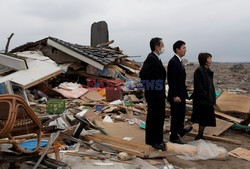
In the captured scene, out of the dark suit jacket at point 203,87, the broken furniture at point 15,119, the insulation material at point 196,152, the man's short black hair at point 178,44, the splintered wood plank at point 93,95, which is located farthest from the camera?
the splintered wood plank at point 93,95

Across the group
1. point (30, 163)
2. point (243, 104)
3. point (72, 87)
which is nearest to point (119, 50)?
point (72, 87)

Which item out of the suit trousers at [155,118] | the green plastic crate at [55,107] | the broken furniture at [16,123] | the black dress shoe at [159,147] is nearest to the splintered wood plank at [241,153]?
the black dress shoe at [159,147]

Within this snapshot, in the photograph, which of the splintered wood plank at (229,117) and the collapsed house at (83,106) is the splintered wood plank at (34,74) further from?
the splintered wood plank at (229,117)

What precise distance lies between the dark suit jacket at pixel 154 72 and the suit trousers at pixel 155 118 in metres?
0.13

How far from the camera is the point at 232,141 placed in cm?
671

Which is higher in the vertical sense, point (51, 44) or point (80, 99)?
point (51, 44)

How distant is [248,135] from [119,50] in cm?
990

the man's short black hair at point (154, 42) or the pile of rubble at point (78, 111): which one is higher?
the man's short black hair at point (154, 42)

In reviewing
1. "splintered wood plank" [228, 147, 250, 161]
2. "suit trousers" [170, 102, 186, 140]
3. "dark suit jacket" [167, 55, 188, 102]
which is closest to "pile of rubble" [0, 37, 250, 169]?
"splintered wood plank" [228, 147, 250, 161]

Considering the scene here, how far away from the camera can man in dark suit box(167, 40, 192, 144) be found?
6.02 metres

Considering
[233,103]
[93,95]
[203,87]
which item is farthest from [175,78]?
[93,95]

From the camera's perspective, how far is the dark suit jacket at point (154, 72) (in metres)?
5.64

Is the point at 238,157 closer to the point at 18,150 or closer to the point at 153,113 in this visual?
the point at 153,113

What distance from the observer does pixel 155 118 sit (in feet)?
19.0
